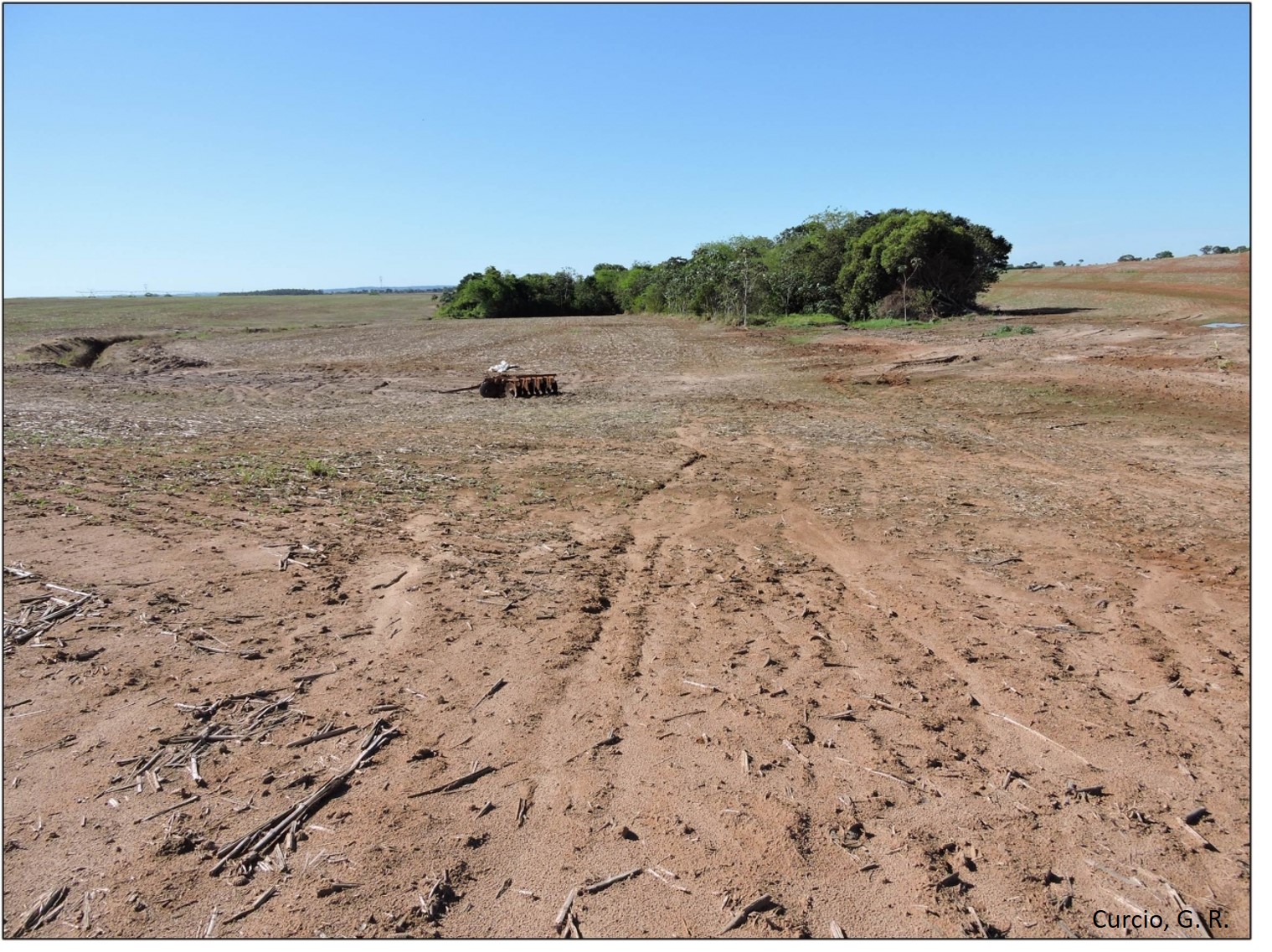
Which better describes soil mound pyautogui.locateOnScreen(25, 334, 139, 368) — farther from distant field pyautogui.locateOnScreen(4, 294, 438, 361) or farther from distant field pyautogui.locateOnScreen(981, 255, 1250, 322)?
distant field pyautogui.locateOnScreen(981, 255, 1250, 322)

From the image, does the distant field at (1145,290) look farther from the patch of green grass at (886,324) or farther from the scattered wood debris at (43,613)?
the scattered wood debris at (43,613)

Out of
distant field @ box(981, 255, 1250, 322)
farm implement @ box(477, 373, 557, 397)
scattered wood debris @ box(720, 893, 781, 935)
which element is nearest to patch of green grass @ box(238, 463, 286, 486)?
→ scattered wood debris @ box(720, 893, 781, 935)

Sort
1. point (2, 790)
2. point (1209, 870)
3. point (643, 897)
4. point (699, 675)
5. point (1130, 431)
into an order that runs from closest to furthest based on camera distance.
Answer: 1. point (643, 897)
2. point (1209, 870)
3. point (2, 790)
4. point (699, 675)
5. point (1130, 431)

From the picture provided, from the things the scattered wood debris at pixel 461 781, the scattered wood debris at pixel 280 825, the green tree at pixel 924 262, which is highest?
the green tree at pixel 924 262

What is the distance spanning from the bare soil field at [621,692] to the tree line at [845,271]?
2412 cm

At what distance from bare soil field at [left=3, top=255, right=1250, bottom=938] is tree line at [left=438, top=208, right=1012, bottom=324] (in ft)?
79.1

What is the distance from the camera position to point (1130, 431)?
1153cm

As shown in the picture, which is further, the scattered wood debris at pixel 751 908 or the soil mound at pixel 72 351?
the soil mound at pixel 72 351

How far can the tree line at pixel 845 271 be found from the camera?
107 ft

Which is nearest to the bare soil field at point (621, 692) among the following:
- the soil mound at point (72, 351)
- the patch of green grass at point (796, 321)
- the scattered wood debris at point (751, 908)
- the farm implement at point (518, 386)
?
the scattered wood debris at point (751, 908)

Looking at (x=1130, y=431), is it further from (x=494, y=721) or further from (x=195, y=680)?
(x=195, y=680)

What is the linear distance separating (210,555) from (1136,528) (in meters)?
8.07

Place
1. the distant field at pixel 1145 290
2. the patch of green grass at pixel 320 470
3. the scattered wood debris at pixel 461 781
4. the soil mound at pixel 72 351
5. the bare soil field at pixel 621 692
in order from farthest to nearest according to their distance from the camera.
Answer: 1. the distant field at pixel 1145 290
2. the soil mound at pixel 72 351
3. the patch of green grass at pixel 320 470
4. the scattered wood debris at pixel 461 781
5. the bare soil field at pixel 621 692

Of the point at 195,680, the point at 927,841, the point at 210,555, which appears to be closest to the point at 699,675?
the point at 927,841
